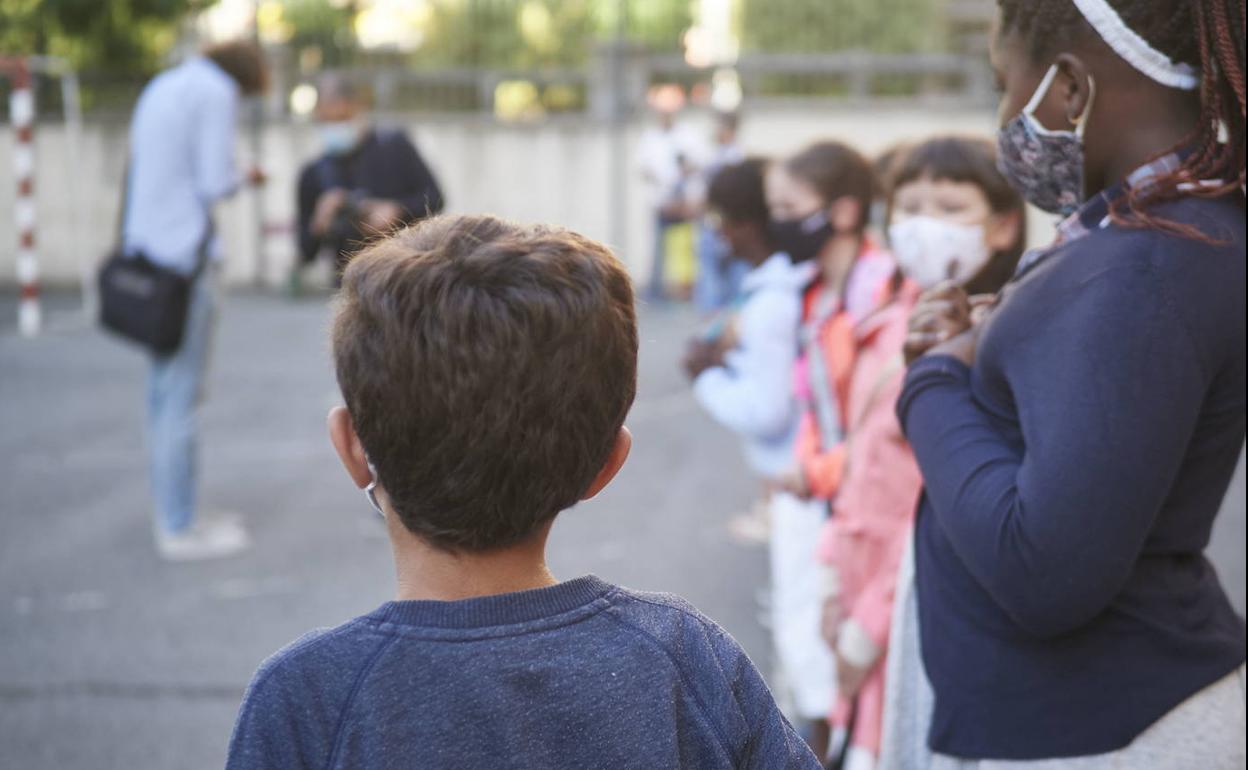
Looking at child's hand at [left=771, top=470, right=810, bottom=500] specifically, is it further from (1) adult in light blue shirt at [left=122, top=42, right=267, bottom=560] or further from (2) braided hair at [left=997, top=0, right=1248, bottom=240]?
(1) adult in light blue shirt at [left=122, top=42, right=267, bottom=560]

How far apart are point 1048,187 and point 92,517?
17.8 feet

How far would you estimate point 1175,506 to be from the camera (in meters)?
1.70

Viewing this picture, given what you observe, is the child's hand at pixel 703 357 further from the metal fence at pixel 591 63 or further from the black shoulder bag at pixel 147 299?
the metal fence at pixel 591 63

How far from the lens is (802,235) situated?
4043 millimetres

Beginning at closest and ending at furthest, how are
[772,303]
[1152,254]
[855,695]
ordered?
[1152,254] → [855,695] → [772,303]

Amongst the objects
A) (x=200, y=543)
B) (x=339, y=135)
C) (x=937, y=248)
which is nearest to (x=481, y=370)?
(x=937, y=248)

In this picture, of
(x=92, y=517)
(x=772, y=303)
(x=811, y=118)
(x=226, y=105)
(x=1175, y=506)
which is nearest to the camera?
(x=1175, y=506)

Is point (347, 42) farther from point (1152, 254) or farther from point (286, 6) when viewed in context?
point (1152, 254)

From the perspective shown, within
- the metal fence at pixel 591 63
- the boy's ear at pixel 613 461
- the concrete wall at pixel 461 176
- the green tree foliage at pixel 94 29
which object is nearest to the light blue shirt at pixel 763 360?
the boy's ear at pixel 613 461

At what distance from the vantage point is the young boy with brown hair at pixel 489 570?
125 cm

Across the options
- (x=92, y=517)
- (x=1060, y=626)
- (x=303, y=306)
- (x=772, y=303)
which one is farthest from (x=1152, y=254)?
(x=303, y=306)

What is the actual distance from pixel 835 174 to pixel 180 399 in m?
2.92

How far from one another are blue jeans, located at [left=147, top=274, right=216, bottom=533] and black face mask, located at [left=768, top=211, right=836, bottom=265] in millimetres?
2586

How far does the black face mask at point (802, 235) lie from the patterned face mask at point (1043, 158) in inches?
82.7
